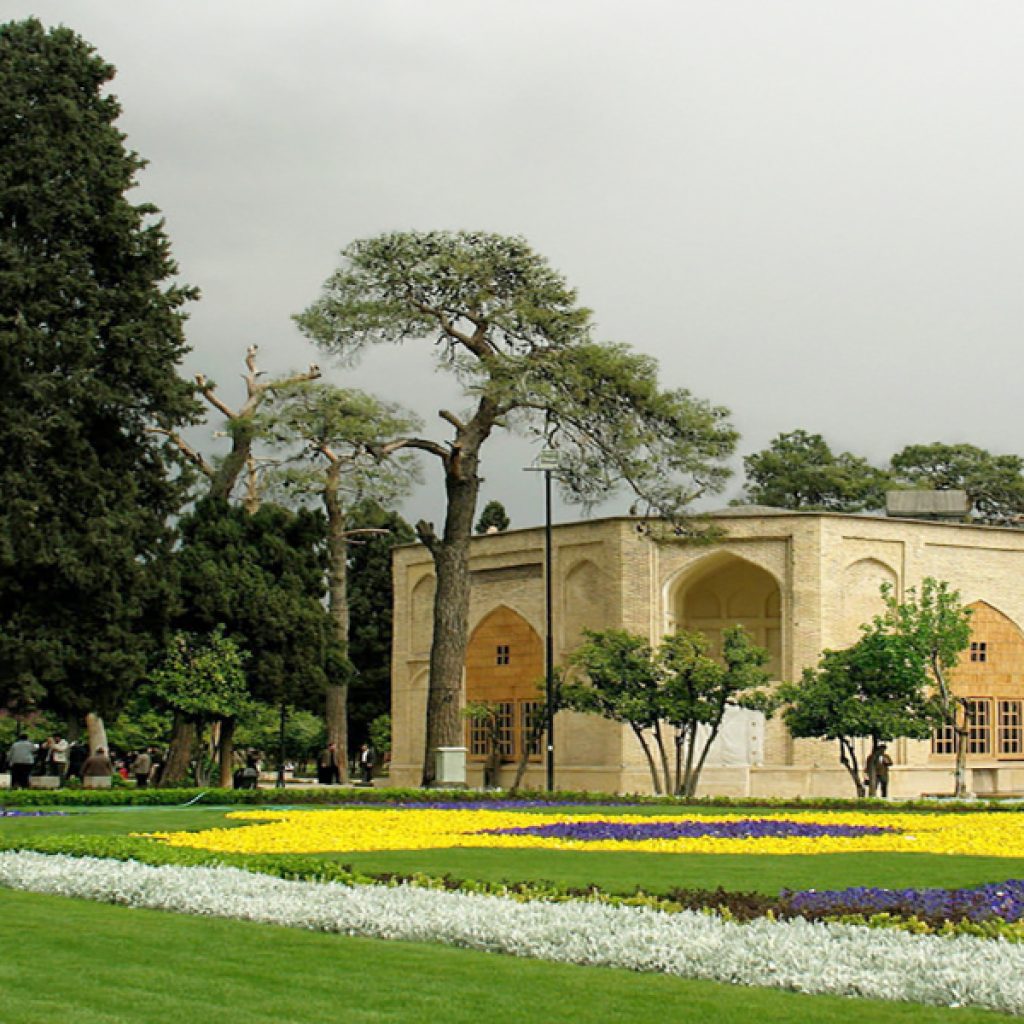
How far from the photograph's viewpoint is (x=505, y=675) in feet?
138

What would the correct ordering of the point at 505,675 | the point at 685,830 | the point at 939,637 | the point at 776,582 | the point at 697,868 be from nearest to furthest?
1. the point at 697,868
2. the point at 685,830
3. the point at 939,637
4. the point at 776,582
5. the point at 505,675

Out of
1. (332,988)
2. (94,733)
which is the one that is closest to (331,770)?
(94,733)

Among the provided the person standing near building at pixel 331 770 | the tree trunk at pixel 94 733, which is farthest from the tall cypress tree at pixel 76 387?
the person standing near building at pixel 331 770

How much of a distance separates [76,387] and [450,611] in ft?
28.4

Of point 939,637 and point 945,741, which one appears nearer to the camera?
point 939,637

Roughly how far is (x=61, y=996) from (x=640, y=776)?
30.7m

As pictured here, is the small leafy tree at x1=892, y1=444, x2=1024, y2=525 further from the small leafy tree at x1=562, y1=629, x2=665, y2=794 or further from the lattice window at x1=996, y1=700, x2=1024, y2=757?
the small leafy tree at x1=562, y1=629, x2=665, y2=794

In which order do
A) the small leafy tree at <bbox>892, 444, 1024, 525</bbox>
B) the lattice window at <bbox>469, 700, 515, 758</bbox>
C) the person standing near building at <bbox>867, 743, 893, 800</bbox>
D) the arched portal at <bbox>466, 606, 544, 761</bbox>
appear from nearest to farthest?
the person standing near building at <bbox>867, 743, 893, 800</bbox> < the lattice window at <bbox>469, 700, 515, 758</bbox> < the arched portal at <bbox>466, 606, 544, 761</bbox> < the small leafy tree at <bbox>892, 444, 1024, 525</bbox>

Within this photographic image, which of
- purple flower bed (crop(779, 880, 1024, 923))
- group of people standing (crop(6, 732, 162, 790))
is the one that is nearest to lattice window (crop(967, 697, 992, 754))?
group of people standing (crop(6, 732, 162, 790))

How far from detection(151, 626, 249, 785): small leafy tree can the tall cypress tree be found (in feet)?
4.54

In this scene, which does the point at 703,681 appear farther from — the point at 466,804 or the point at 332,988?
the point at 332,988

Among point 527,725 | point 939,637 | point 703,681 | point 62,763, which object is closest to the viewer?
point 703,681

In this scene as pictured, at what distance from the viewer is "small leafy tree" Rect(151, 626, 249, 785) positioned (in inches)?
1251

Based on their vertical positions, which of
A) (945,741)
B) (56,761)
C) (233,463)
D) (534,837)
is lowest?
(56,761)
